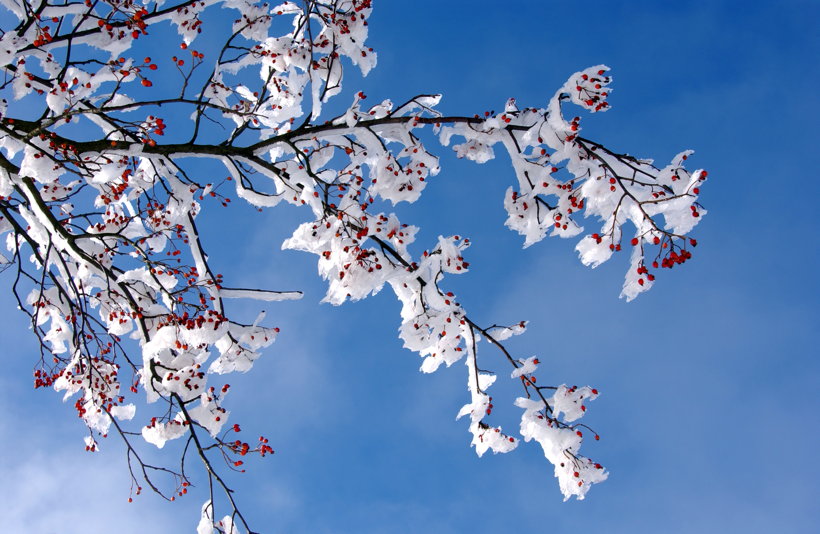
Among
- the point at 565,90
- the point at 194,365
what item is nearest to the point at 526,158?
the point at 565,90

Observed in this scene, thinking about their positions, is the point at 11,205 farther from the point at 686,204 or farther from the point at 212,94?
the point at 686,204

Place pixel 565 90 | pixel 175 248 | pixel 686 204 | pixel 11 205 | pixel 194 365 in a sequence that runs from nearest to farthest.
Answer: pixel 686 204 → pixel 565 90 → pixel 194 365 → pixel 11 205 → pixel 175 248

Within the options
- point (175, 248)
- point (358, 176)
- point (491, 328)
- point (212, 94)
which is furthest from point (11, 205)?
point (491, 328)

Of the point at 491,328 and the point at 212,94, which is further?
the point at 212,94

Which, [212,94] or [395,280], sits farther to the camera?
[212,94]

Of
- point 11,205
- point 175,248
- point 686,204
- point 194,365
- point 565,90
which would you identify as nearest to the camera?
point 686,204

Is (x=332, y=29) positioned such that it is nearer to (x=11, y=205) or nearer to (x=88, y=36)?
(x=88, y=36)

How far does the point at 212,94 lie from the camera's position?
5656 mm

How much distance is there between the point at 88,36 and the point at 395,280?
10.1 feet

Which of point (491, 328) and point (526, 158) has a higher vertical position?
point (526, 158)

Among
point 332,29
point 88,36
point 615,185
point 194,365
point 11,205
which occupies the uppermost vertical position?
point 332,29

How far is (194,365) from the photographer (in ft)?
14.6

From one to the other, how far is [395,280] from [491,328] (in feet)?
3.12

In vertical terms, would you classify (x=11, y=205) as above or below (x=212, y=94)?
below
